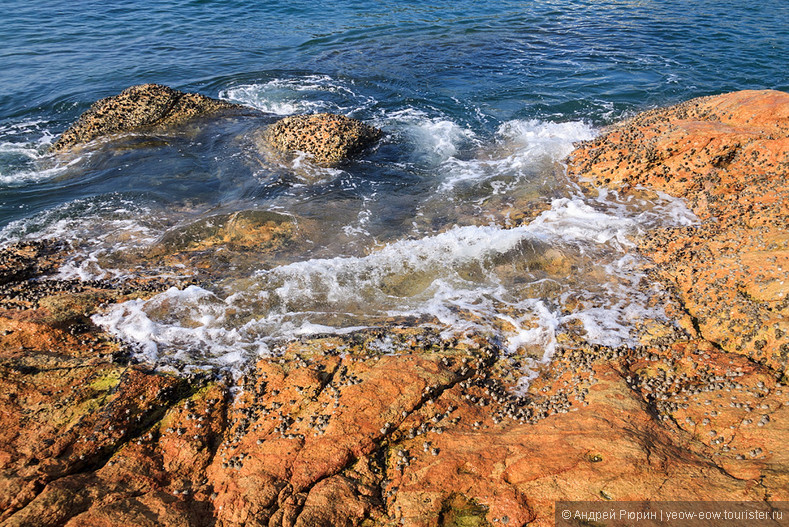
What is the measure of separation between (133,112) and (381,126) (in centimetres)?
748

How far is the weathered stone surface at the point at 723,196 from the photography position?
6281mm

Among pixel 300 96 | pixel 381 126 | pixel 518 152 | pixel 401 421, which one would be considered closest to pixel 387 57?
pixel 300 96

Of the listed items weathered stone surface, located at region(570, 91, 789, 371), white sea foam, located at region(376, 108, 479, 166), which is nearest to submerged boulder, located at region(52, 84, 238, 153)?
white sea foam, located at region(376, 108, 479, 166)

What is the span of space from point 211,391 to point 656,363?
5.74 m

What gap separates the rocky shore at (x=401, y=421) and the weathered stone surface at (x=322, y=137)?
607 centimetres

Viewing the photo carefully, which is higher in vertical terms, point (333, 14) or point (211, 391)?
point (333, 14)

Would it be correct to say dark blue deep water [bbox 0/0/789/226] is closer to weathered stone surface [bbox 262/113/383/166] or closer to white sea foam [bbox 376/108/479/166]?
white sea foam [bbox 376/108/479/166]

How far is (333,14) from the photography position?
2412cm

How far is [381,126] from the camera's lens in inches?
560

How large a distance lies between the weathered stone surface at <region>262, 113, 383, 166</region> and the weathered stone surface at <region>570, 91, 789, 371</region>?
5874 millimetres

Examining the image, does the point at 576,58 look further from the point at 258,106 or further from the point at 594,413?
the point at 594,413

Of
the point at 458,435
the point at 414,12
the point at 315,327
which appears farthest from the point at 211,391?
the point at 414,12

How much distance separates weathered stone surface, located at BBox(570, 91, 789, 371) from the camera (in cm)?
628

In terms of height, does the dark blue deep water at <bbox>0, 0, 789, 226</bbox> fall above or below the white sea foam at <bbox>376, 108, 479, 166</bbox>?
above
